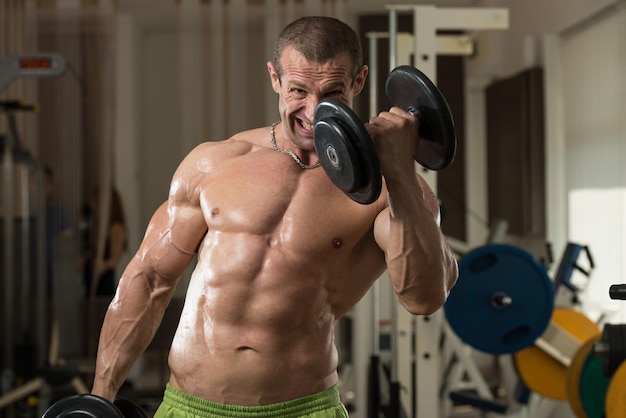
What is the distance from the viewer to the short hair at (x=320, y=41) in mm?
1415

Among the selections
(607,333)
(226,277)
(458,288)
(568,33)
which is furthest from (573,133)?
(226,277)

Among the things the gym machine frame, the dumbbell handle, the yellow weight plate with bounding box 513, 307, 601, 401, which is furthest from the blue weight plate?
the dumbbell handle

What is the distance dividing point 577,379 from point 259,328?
1.89 m

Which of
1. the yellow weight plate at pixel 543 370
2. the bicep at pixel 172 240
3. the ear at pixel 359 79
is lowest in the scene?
the yellow weight plate at pixel 543 370

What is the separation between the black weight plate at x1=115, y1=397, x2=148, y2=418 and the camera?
1.64m

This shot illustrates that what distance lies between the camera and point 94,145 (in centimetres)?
542

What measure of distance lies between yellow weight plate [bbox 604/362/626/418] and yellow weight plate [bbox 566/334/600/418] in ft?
1.79

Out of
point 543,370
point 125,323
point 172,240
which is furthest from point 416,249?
point 543,370

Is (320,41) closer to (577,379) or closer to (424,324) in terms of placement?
(424,324)

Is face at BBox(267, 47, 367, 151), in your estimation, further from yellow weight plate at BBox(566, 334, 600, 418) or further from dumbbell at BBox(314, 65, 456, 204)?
yellow weight plate at BBox(566, 334, 600, 418)

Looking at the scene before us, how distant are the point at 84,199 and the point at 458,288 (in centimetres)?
300

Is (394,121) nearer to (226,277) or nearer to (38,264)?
(226,277)

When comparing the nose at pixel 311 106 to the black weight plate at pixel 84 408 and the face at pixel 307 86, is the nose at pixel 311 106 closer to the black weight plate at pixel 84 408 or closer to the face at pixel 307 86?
the face at pixel 307 86

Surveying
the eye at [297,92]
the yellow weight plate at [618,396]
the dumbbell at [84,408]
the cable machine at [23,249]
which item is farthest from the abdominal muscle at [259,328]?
the cable machine at [23,249]
